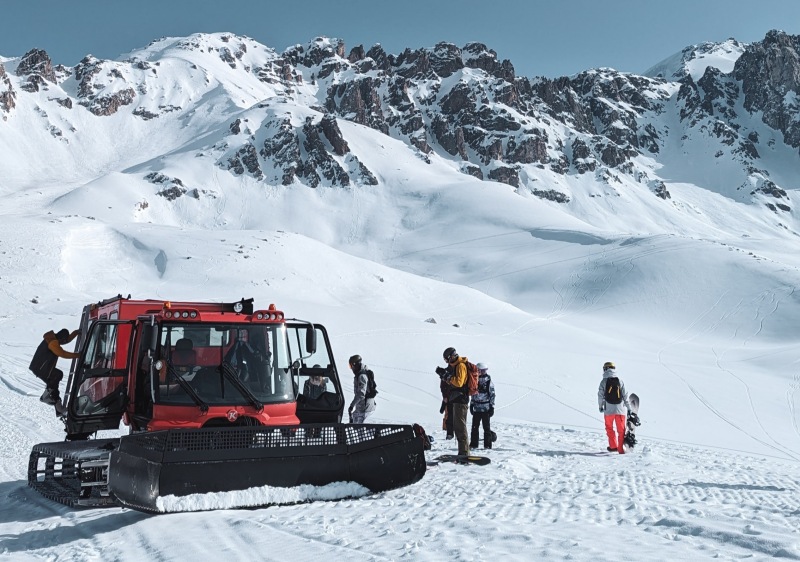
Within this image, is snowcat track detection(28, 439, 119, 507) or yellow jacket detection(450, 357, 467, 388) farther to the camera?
yellow jacket detection(450, 357, 467, 388)

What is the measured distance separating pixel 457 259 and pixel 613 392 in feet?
205

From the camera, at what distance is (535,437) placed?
42.9 ft

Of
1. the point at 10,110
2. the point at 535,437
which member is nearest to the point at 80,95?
the point at 10,110

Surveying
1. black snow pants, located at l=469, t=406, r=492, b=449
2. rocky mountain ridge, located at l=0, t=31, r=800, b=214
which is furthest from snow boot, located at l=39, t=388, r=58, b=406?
rocky mountain ridge, located at l=0, t=31, r=800, b=214

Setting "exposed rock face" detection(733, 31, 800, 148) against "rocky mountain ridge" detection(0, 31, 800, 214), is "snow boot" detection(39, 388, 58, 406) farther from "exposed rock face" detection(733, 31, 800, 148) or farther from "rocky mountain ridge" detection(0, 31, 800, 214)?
"exposed rock face" detection(733, 31, 800, 148)

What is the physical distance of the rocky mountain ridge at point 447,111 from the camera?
114m

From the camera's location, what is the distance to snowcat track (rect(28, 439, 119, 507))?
5867 mm

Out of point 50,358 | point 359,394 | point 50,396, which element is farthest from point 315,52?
point 50,396

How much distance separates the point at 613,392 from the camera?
11.6 meters

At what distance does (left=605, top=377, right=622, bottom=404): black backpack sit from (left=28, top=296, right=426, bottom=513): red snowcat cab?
534 centimetres

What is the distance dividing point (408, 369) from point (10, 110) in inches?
4851

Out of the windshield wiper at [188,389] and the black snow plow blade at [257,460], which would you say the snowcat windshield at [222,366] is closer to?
the windshield wiper at [188,389]

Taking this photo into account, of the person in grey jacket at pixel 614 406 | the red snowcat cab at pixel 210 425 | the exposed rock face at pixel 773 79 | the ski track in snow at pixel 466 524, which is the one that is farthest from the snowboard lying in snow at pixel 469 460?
the exposed rock face at pixel 773 79

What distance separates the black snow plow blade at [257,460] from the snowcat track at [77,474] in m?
0.41
